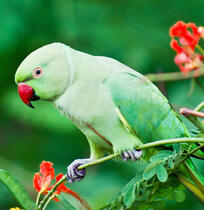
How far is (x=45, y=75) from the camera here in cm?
140

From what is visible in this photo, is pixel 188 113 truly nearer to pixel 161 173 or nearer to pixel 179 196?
pixel 161 173

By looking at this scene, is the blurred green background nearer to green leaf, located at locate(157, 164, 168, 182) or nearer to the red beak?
the red beak

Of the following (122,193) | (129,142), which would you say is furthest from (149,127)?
(122,193)

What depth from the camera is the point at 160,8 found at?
9.46 feet

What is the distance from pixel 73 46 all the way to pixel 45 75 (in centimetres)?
170

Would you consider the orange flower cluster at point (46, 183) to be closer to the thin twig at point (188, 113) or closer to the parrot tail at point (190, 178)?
the parrot tail at point (190, 178)

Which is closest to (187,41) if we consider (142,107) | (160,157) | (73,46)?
(142,107)

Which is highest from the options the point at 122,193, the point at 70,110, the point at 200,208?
the point at 70,110

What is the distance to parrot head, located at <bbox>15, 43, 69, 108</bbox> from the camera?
1386mm

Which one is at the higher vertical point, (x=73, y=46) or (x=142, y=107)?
(x=73, y=46)

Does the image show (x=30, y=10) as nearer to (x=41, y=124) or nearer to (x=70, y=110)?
(x=41, y=124)

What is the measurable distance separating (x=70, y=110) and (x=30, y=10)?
72.6 inches

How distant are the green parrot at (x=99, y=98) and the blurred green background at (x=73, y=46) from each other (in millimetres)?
1286

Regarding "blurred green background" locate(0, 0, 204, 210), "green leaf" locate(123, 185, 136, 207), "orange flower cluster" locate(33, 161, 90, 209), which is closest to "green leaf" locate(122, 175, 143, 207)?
"green leaf" locate(123, 185, 136, 207)
